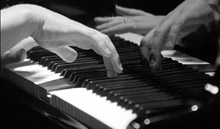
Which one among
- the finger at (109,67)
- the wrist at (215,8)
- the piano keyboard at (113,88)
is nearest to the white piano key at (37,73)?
the piano keyboard at (113,88)

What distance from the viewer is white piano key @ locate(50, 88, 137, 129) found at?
105 cm

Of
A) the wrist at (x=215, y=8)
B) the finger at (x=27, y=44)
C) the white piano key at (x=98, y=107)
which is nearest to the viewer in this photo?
the white piano key at (x=98, y=107)

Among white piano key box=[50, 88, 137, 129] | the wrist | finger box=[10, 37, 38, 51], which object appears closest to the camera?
white piano key box=[50, 88, 137, 129]

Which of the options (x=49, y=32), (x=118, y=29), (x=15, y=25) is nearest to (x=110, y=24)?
(x=118, y=29)

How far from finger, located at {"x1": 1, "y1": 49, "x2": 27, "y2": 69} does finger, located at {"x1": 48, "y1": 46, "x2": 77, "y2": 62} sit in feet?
0.30

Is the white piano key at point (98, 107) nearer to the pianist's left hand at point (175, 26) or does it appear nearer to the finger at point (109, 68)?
the finger at point (109, 68)

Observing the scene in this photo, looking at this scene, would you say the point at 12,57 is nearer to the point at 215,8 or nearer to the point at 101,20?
the point at 101,20

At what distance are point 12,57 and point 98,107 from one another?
0.31 metres

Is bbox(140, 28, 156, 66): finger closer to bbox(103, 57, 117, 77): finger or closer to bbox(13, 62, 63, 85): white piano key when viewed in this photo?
bbox(103, 57, 117, 77): finger

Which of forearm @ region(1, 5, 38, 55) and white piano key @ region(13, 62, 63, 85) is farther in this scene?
white piano key @ region(13, 62, 63, 85)

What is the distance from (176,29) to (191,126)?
0.28 meters

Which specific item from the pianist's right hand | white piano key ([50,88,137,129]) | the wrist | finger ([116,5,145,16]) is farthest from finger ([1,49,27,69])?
the wrist

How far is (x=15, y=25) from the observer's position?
1.12 metres

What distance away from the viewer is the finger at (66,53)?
130 cm
